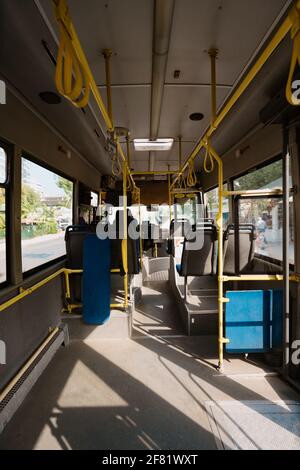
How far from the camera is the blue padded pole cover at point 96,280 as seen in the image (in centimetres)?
320

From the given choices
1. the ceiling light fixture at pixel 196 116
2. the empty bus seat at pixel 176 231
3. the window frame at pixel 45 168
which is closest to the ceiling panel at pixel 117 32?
the ceiling light fixture at pixel 196 116

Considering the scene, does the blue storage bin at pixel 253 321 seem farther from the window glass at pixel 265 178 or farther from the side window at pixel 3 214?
the side window at pixel 3 214

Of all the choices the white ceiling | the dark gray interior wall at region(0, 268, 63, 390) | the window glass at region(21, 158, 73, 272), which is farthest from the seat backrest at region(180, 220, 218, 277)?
the window glass at region(21, 158, 73, 272)

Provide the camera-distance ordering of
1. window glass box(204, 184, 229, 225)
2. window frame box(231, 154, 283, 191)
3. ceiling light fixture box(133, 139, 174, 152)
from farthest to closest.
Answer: window glass box(204, 184, 229, 225) → ceiling light fixture box(133, 139, 174, 152) → window frame box(231, 154, 283, 191)

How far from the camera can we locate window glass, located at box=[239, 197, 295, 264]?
10.6ft

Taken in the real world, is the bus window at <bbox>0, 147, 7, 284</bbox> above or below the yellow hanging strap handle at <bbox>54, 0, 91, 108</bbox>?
below

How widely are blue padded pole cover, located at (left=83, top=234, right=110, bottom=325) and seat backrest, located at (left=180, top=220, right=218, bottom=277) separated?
1015mm

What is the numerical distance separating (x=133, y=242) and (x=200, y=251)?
2.96 feet

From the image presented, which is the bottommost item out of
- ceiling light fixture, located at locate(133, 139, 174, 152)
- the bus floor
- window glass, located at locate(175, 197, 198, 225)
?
the bus floor

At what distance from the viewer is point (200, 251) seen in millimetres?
3396

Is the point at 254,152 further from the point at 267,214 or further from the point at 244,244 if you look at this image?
the point at 244,244

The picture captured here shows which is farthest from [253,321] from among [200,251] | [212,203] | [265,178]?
[212,203]

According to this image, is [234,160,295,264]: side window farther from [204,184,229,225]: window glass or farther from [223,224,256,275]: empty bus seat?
[204,184,229,225]: window glass

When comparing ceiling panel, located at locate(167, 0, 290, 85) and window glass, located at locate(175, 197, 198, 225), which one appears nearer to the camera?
ceiling panel, located at locate(167, 0, 290, 85)
